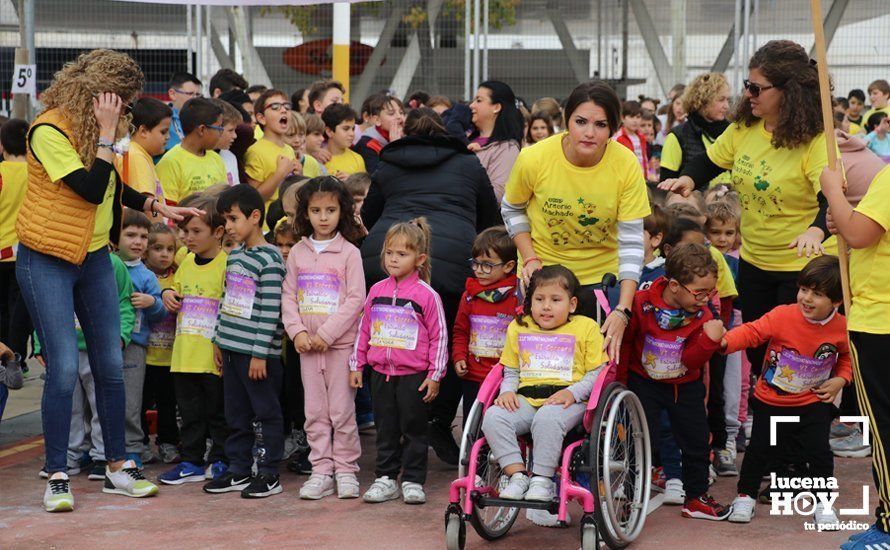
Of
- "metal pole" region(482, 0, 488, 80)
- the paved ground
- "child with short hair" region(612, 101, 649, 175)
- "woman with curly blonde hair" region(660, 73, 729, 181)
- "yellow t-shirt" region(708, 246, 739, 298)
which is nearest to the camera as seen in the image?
the paved ground

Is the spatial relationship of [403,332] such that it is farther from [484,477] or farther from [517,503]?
[517,503]

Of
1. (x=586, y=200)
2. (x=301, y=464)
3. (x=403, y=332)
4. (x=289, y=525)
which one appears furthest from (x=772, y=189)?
(x=301, y=464)

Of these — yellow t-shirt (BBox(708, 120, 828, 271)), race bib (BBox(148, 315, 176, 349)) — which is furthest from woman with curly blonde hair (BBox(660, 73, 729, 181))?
race bib (BBox(148, 315, 176, 349))

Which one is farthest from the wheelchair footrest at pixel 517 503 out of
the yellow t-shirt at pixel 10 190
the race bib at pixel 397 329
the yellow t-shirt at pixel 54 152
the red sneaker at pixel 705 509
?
the yellow t-shirt at pixel 10 190

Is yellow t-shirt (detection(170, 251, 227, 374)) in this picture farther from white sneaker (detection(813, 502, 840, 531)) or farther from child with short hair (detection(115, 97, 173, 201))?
white sneaker (detection(813, 502, 840, 531))

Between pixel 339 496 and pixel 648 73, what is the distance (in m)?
12.2

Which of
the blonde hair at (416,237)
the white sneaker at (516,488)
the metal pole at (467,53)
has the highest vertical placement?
the metal pole at (467,53)

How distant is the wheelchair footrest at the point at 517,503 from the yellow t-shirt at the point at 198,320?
7.15 feet

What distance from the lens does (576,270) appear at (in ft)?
19.6

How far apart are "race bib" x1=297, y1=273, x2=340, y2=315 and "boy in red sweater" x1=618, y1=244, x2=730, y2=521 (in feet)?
5.12

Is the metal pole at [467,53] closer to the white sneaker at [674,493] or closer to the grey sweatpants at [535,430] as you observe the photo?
the white sneaker at [674,493]

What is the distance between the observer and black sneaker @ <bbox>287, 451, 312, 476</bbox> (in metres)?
7.13

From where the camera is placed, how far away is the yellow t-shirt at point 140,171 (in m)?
7.43

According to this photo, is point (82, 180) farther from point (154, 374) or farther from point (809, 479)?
point (809, 479)
